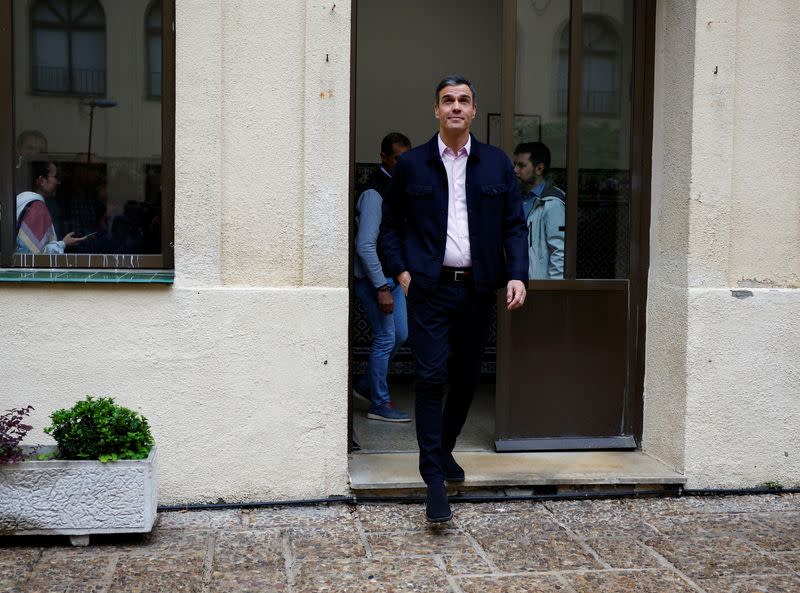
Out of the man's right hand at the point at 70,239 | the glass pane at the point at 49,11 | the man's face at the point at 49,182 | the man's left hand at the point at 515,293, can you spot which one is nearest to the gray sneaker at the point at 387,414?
the man's left hand at the point at 515,293

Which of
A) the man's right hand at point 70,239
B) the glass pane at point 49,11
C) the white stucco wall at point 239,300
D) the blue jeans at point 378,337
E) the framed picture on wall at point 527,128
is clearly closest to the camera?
the white stucco wall at point 239,300

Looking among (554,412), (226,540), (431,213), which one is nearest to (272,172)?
(431,213)

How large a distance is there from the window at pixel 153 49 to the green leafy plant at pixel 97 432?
5.62ft

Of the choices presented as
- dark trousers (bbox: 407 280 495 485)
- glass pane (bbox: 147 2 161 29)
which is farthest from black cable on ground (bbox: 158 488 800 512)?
glass pane (bbox: 147 2 161 29)

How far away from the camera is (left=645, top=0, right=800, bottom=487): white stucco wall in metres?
5.83

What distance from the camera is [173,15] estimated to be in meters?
5.44

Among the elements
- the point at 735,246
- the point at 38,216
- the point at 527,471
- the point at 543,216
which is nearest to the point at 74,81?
the point at 38,216

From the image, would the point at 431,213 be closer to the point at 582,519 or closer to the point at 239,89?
the point at 239,89

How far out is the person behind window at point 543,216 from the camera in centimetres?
621

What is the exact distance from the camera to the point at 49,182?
5.47 meters

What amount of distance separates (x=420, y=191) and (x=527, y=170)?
4.13ft

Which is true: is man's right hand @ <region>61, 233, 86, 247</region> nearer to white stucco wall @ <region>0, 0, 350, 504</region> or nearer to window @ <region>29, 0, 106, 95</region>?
white stucco wall @ <region>0, 0, 350, 504</region>

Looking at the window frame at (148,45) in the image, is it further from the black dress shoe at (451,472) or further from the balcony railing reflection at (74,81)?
the black dress shoe at (451,472)

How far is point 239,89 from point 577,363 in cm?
257
